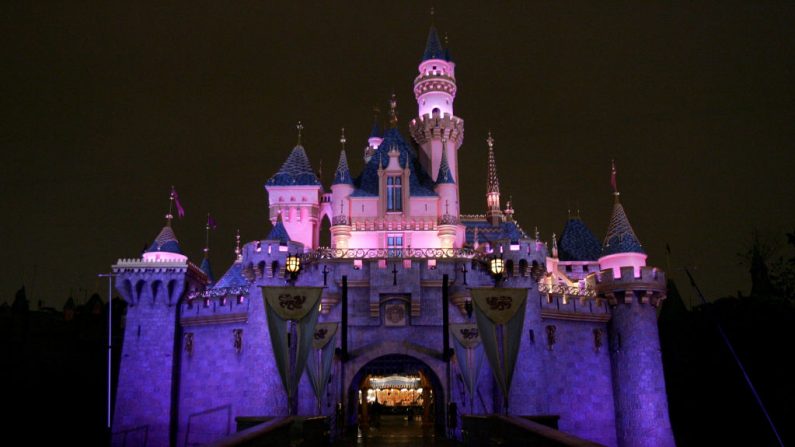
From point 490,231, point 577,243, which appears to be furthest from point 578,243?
point 490,231

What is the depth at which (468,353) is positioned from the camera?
1232 inches

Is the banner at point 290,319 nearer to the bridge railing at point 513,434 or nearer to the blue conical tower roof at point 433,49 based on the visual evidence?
the bridge railing at point 513,434

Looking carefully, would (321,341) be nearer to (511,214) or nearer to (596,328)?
(596,328)

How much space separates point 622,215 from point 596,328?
8345mm

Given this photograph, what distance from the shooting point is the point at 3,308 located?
174ft

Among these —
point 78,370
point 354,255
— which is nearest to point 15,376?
point 78,370

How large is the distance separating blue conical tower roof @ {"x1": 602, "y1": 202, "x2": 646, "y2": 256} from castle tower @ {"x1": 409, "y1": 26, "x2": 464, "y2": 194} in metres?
12.3

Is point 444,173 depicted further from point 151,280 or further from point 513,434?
point 513,434

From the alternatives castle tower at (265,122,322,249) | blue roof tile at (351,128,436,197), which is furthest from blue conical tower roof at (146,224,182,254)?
blue roof tile at (351,128,436,197)

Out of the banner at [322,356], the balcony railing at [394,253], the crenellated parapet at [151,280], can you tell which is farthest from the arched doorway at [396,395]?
the crenellated parapet at [151,280]

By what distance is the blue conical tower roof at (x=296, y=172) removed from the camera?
48812 mm

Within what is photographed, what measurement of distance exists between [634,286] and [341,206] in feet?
61.6

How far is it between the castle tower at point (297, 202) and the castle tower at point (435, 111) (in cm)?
925

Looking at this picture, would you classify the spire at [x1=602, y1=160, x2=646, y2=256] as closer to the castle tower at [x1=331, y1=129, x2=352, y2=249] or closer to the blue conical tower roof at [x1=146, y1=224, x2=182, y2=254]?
the castle tower at [x1=331, y1=129, x2=352, y2=249]
